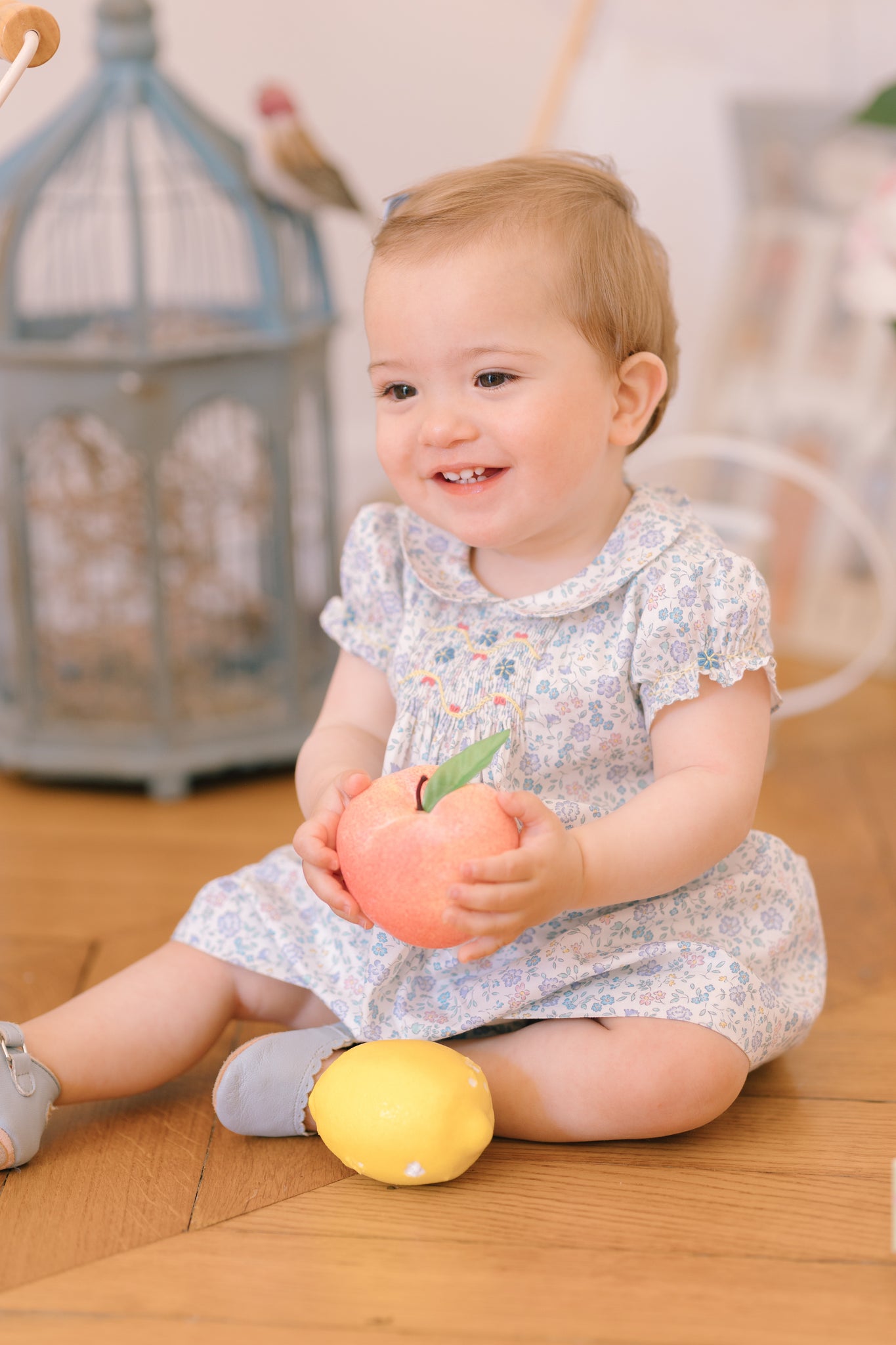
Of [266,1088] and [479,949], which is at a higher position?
[479,949]

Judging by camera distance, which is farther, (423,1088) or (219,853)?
(219,853)

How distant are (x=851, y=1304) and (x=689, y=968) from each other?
0.75 ft

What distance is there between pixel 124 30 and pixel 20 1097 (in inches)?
42.3

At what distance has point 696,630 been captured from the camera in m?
0.94

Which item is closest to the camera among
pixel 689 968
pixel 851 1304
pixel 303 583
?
pixel 851 1304

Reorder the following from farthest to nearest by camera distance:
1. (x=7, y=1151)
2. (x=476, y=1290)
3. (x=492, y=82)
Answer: (x=492, y=82) → (x=7, y=1151) → (x=476, y=1290)

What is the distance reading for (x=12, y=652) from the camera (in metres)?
1.59

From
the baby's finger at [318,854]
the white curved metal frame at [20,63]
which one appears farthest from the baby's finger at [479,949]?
the white curved metal frame at [20,63]

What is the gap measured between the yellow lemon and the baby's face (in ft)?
1.10

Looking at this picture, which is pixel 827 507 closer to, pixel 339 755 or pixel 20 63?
pixel 339 755

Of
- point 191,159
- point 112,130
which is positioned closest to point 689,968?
point 191,159

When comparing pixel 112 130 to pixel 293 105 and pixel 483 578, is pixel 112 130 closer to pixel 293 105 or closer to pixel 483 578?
pixel 293 105

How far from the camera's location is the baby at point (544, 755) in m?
0.90

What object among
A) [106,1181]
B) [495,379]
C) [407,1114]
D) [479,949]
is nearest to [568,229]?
[495,379]
